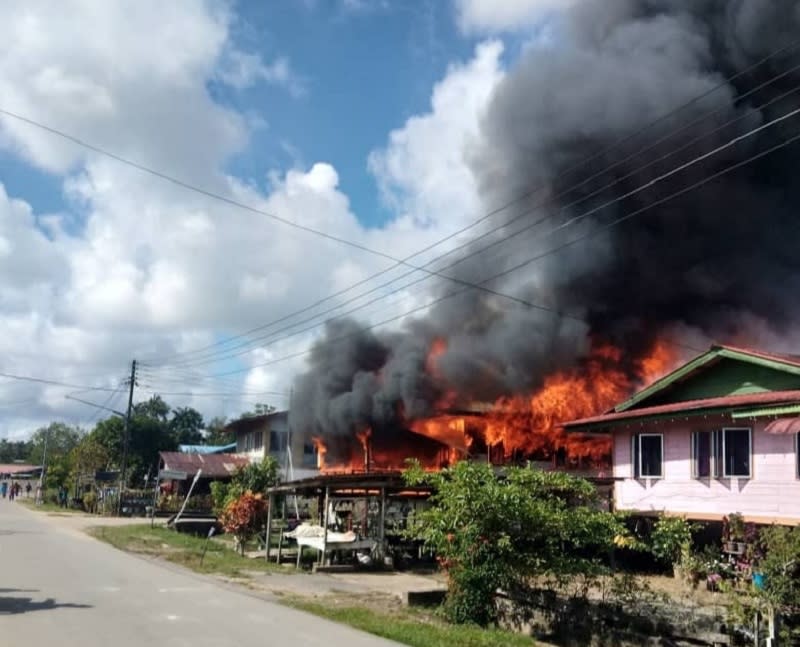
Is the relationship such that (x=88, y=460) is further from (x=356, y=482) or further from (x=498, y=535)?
(x=498, y=535)

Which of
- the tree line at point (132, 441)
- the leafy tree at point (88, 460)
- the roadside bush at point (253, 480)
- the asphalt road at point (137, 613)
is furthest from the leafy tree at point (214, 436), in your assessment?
the asphalt road at point (137, 613)

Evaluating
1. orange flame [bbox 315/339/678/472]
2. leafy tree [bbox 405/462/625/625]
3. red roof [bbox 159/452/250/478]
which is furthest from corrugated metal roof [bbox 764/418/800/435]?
red roof [bbox 159/452/250/478]

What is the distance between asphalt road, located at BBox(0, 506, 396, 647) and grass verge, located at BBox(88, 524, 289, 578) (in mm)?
2542

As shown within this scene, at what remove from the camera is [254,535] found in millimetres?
26750

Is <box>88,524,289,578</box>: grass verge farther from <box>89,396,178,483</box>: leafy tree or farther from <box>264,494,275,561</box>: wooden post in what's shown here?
<box>89,396,178,483</box>: leafy tree

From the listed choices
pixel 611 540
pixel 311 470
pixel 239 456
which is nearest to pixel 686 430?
pixel 611 540

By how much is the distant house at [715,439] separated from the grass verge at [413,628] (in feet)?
23.7

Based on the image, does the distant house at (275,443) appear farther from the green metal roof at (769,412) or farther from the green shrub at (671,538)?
the green metal roof at (769,412)

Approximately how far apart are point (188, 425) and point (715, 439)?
8211cm

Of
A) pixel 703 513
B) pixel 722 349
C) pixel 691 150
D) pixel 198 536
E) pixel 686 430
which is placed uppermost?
pixel 691 150

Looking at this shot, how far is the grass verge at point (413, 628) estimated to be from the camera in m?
10.8

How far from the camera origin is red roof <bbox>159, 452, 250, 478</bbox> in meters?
47.8

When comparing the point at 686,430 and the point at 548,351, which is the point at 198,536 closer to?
the point at 548,351

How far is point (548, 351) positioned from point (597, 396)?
280cm
